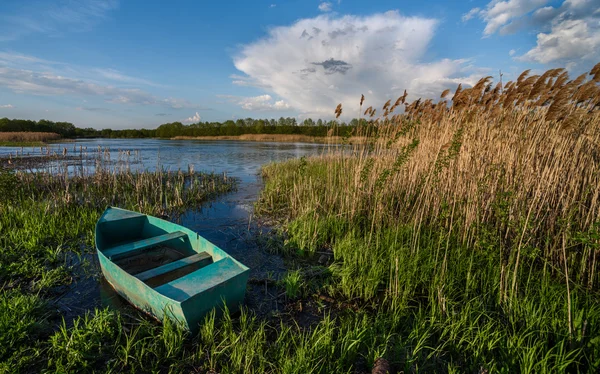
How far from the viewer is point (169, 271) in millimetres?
3502

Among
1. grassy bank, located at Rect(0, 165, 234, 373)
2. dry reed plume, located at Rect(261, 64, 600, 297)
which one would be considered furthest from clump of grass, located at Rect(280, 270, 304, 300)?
dry reed plume, located at Rect(261, 64, 600, 297)

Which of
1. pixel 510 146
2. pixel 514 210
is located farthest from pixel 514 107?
pixel 514 210

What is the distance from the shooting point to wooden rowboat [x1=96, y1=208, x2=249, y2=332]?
8.87ft

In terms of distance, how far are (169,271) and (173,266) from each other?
0.08 metres

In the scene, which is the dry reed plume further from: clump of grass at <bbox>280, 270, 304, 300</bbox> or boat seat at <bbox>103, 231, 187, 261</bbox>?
boat seat at <bbox>103, 231, 187, 261</bbox>

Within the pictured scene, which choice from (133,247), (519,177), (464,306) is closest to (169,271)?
(133,247)

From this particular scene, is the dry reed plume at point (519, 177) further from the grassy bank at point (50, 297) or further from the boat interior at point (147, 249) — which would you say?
the grassy bank at point (50, 297)

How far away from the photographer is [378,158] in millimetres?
5891

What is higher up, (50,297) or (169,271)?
(169,271)

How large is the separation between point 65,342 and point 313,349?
7.70 feet

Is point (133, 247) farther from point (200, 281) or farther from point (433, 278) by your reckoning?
point (433, 278)

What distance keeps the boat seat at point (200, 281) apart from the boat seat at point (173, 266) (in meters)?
0.51

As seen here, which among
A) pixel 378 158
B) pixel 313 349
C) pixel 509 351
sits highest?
pixel 378 158

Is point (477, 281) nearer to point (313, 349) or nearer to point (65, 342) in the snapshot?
point (313, 349)
